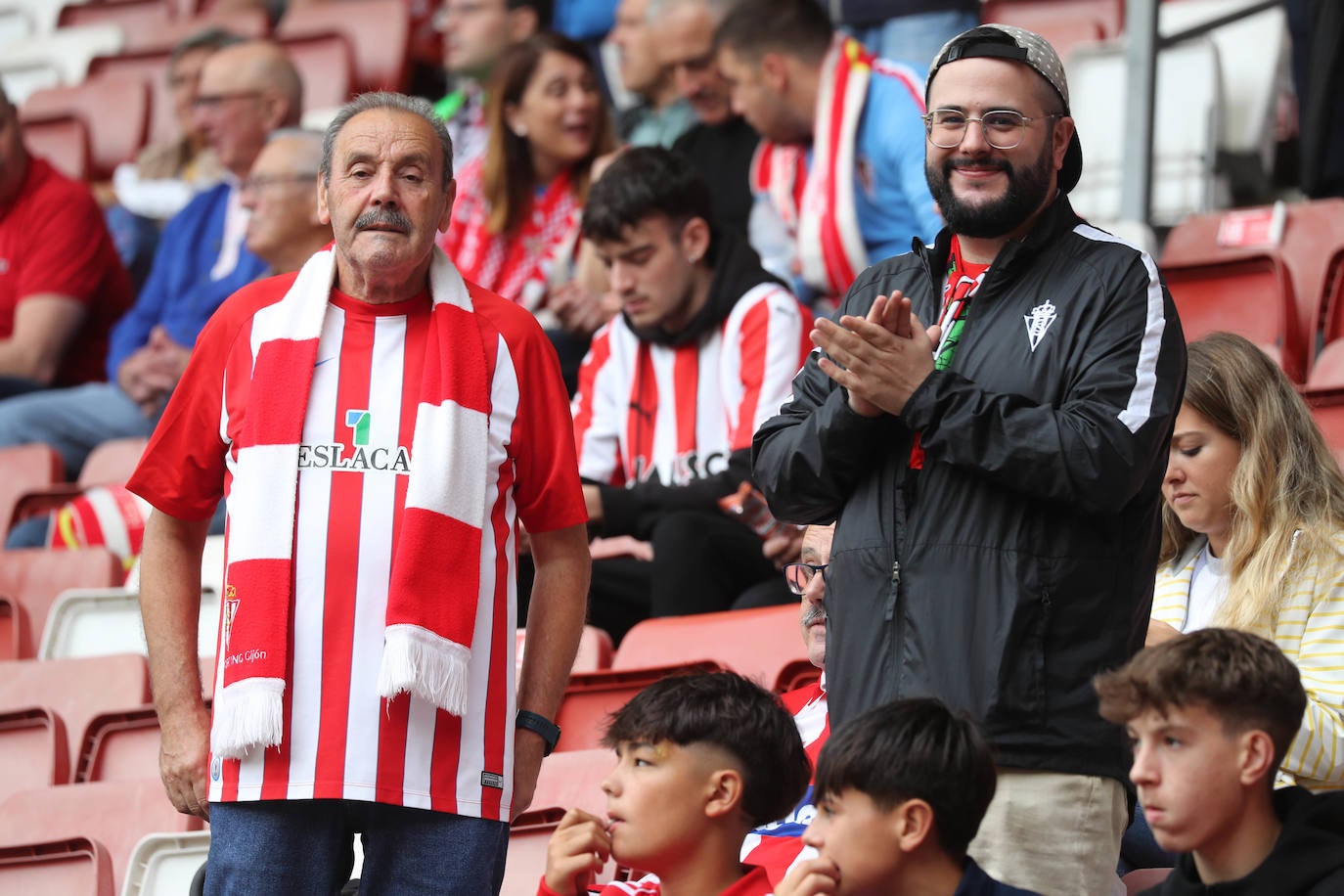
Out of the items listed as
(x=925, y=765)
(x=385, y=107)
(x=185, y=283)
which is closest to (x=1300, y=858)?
(x=925, y=765)

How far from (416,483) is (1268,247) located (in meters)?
3.28

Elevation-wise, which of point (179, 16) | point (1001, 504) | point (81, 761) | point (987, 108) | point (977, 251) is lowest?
point (81, 761)

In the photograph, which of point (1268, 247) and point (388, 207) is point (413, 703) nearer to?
point (388, 207)

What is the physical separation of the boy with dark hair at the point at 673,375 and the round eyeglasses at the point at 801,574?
3.55ft

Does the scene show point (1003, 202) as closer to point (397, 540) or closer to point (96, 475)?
point (397, 540)

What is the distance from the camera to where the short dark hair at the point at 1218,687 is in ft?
6.70

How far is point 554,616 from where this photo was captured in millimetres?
2506

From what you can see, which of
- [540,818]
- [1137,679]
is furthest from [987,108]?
[540,818]

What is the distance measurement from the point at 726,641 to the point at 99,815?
47.6 inches

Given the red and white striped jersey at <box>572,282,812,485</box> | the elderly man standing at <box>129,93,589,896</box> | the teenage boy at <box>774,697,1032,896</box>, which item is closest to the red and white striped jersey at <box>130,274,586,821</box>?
the elderly man standing at <box>129,93,589,896</box>

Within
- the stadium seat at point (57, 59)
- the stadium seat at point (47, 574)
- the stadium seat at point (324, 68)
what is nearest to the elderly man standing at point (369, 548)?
the stadium seat at point (47, 574)

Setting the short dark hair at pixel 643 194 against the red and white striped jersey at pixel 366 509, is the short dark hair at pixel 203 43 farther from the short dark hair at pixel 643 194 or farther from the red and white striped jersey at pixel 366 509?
the red and white striped jersey at pixel 366 509

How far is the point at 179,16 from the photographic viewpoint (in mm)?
9414

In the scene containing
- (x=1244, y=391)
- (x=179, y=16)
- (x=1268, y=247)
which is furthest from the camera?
(x=179, y=16)
